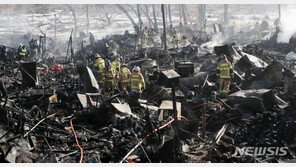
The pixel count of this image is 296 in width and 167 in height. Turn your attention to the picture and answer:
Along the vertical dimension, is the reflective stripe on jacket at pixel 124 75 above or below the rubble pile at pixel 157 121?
above

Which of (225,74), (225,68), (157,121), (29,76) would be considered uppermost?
(225,68)

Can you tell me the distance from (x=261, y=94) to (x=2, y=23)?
159 feet

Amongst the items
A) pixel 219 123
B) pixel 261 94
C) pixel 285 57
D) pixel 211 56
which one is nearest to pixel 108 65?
pixel 219 123

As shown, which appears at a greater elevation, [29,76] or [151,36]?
[151,36]

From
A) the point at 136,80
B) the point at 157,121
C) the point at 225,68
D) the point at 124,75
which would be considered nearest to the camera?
the point at 157,121

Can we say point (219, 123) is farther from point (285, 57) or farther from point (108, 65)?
point (285, 57)

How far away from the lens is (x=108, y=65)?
38.1 feet

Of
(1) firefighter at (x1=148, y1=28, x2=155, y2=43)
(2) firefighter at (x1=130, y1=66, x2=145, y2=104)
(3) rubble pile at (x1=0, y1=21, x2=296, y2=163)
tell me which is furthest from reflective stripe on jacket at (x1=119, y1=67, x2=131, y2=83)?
(1) firefighter at (x1=148, y1=28, x2=155, y2=43)

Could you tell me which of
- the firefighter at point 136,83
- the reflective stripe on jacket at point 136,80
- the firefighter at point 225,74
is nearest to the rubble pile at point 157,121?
the firefighter at point 136,83

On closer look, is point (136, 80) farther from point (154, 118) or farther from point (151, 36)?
point (151, 36)

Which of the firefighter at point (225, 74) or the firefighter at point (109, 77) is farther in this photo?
the firefighter at point (109, 77)

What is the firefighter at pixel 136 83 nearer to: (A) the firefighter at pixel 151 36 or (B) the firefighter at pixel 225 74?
(B) the firefighter at pixel 225 74

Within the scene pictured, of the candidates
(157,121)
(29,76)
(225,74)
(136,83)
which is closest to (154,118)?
(157,121)

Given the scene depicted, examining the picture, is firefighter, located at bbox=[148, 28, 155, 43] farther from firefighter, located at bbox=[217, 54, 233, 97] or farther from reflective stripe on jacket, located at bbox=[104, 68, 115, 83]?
firefighter, located at bbox=[217, 54, 233, 97]
